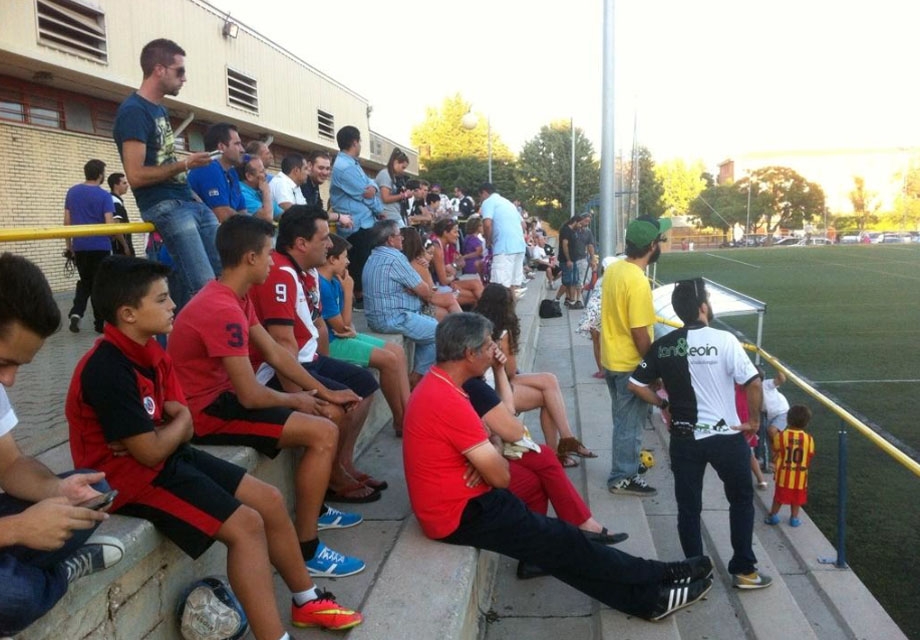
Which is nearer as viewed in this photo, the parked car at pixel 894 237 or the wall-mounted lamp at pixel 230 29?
the wall-mounted lamp at pixel 230 29

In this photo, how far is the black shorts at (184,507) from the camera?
102 inches

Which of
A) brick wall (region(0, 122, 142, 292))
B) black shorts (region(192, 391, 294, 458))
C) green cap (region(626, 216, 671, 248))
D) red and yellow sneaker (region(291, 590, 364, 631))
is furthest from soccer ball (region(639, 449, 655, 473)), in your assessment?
brick wall (region(0, 122, 142, 292))

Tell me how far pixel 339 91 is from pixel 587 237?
17262 mm

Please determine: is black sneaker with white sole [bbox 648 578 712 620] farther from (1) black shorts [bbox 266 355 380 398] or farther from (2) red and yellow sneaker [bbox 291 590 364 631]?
(1) black shorts [bbox 266 355 380 398]

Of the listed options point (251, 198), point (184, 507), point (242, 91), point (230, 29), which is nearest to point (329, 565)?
point (184, 507)

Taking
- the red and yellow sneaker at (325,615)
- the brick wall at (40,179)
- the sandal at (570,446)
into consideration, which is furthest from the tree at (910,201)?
Result: the red and yellow sneaker at (325,615)

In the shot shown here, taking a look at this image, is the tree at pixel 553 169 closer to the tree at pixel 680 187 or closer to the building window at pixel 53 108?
the building window at pixel 53 108

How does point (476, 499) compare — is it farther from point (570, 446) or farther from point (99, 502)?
point (570, 446)

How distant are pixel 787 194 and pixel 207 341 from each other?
102052 millimetres

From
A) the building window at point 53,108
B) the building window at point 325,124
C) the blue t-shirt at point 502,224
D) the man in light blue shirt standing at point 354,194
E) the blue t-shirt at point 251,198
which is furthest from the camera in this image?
the building window at point 325,124

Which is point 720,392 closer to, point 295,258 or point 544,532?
point 544,532

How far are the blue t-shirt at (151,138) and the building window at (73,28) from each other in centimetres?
1031

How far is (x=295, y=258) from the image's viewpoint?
4.68 metres

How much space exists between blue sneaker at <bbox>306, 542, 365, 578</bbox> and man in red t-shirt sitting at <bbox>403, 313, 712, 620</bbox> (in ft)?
1.29
